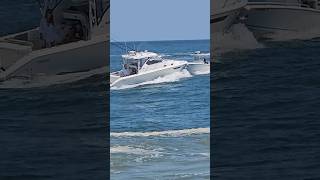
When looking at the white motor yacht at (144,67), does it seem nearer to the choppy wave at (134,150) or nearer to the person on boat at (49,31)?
the choppy wave at (134,150)

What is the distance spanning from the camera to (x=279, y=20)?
13.0 ft

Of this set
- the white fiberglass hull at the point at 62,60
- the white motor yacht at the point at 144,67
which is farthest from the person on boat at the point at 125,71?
the white fiberglass hull at the point at 62,60

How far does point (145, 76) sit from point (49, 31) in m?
2.26

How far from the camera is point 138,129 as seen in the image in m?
5.47

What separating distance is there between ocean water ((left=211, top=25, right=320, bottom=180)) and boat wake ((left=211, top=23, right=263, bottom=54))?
0.13 ft

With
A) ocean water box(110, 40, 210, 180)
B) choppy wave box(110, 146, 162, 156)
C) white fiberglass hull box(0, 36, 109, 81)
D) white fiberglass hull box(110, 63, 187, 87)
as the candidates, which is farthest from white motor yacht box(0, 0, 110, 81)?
white fiberglass hull box(110, 63, 187, 87)

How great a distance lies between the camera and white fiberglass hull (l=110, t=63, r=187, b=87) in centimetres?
574

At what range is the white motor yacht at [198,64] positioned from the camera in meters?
5.86

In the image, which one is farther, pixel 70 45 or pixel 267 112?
pixel 70 45

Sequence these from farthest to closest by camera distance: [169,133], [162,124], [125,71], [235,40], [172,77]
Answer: [172,77] < [125,71] < [162,124] < [169,133] < [235,40]

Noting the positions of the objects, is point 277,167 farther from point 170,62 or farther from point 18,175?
point 170,62

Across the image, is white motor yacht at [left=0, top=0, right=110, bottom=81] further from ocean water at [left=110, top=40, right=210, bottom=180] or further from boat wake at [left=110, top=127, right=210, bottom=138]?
boat wake at [left=110, top=127, right=210, bottom=138]

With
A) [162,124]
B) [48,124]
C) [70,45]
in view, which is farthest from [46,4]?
[162,124]

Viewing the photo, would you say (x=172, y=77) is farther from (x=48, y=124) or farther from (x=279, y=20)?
(x=48, y=124)
